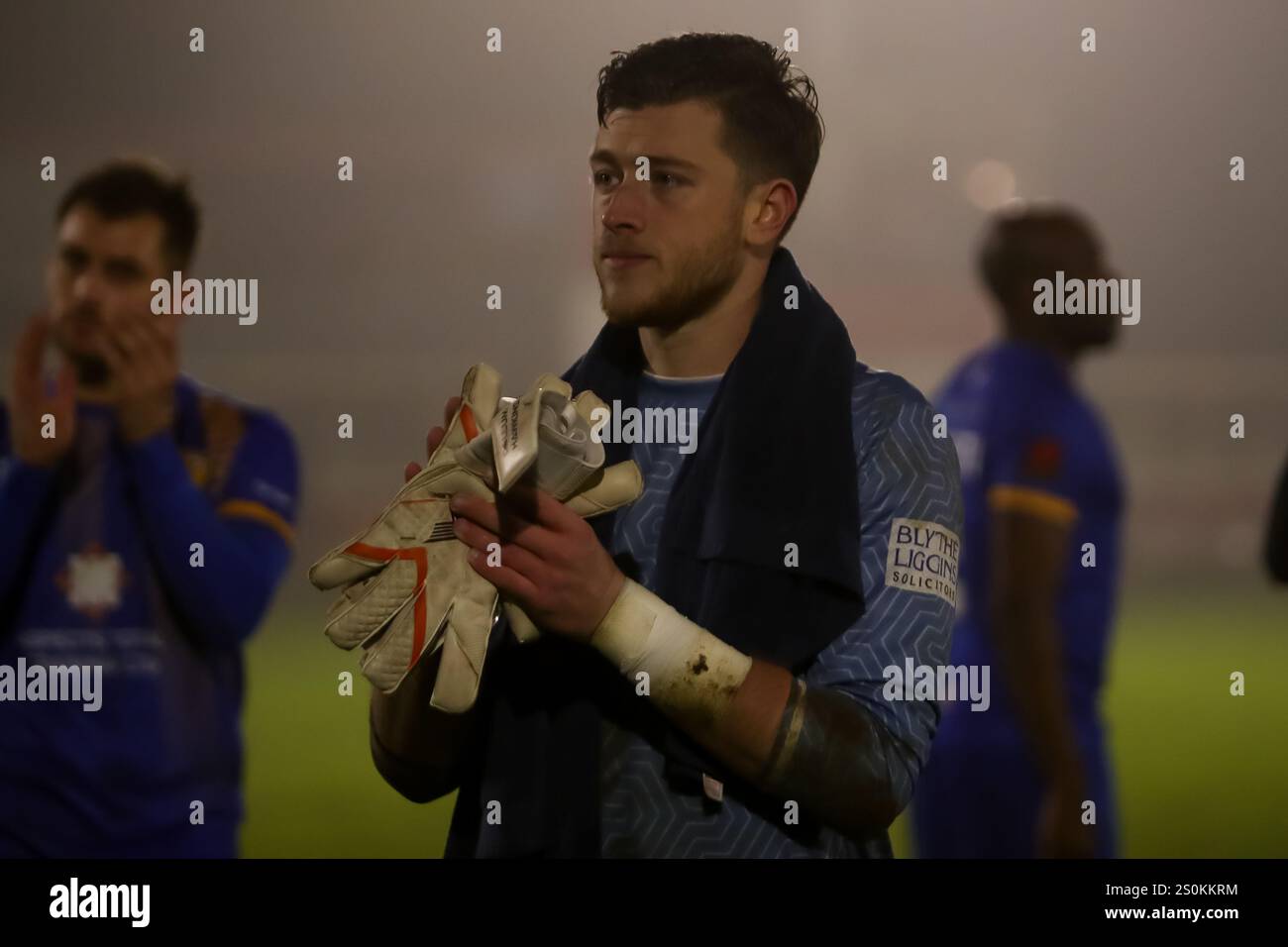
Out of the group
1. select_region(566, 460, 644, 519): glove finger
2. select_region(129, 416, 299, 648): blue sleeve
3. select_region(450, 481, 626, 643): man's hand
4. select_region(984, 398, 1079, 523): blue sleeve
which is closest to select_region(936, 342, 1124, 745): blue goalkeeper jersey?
select_region(984, 398, 1079, 523): blue sleeve

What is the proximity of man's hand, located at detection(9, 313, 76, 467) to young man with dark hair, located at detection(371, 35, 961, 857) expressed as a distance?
0.83 m

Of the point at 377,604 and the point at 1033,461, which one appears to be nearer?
the point at 377,604

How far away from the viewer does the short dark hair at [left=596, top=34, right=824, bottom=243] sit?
1.60m

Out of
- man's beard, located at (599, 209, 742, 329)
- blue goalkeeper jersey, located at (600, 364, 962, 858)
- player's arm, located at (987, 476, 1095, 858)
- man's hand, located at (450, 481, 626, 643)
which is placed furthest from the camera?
player's arm, located at (987, 476, 1095, 858)

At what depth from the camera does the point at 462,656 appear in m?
1.37

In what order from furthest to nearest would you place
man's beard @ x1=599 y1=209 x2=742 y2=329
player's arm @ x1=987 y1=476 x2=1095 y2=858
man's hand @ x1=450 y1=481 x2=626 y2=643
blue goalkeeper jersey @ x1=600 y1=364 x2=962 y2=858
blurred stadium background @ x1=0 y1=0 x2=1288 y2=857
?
player's arm @ x1=987 y1=476 x2=1095 y2=858 → blurred stadium background @ x1=0 y1=0 x2=1288 y2=857 → man's beard @ x1=599 y1=209 x2=742 y2=329 → blue goalkeeper jersey @ x1=600 y1=364 x2=962 y2=858 → man's hand @ x1=450 y1=481 x2=626 y2=643

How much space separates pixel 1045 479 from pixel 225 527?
1.20 meters

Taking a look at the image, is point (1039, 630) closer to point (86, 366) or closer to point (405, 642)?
point (405, 642)

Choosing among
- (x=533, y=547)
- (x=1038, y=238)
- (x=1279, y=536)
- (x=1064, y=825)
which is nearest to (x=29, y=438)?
(x=533, y=547)

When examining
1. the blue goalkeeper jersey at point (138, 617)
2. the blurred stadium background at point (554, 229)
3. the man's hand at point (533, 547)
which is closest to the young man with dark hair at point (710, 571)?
the man's hand at point (533, 547)

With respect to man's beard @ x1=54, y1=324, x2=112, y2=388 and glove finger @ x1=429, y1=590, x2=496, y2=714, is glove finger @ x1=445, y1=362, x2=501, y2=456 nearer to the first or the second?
glove finger @ x1=429, y1=590, x2=496, y2=714

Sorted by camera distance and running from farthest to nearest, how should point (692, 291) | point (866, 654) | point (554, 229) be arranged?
1. point (554, 229)
2. point (692, 291)
3. point (866, 654)
